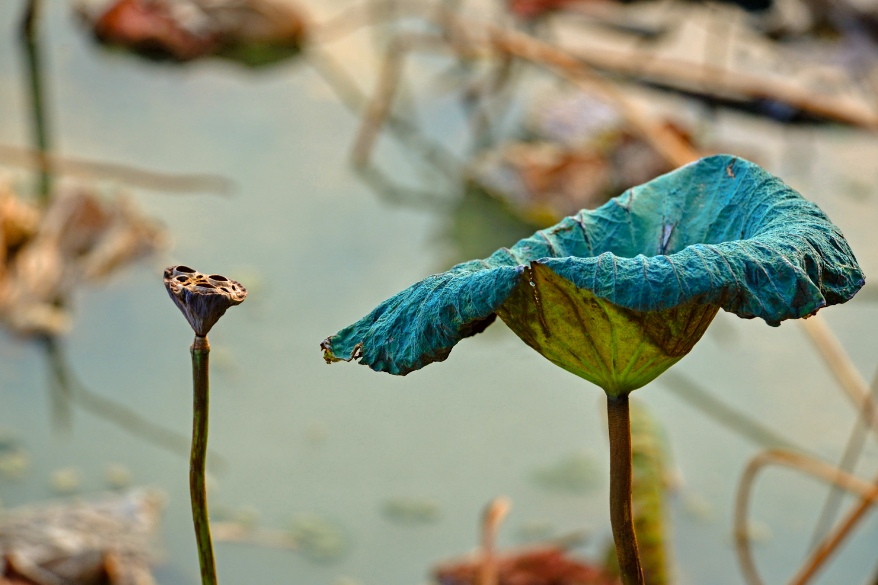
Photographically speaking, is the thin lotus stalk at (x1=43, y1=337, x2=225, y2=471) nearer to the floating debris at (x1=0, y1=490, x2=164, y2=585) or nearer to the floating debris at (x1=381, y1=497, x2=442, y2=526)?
the floating debris at (x1=0, y1=490, x2=164, y2=585)

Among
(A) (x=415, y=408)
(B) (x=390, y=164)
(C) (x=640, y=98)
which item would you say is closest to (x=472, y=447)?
(A) (x=415, y=408)

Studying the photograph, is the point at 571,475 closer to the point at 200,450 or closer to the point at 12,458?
the point at 12,458

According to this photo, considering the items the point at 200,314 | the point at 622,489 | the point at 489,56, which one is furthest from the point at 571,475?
the point at 489,56

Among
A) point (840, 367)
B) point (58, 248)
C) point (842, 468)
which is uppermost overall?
point (58, 248)

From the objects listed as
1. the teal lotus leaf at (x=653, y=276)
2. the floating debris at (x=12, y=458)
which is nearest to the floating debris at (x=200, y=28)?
the floating debris at (x=12, y=458)

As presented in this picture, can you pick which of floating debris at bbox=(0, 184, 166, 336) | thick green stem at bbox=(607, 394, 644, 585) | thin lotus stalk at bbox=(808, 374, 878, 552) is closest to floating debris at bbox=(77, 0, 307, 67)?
floating debris at bbox=(0, 184, 166, 336)

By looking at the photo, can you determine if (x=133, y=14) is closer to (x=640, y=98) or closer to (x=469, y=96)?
(x=469, y=96)

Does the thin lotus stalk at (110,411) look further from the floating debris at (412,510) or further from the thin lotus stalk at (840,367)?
the thin lotus stalk at (840,367)
